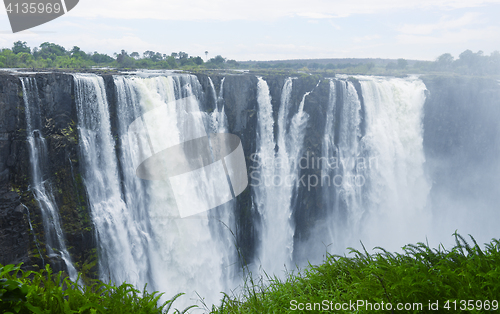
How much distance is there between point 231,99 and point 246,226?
739 cm

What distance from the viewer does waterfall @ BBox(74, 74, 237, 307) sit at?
12.6 meters

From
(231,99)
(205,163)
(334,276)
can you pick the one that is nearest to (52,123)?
(205,163)

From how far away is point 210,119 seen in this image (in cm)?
1667

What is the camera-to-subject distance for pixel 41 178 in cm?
1200

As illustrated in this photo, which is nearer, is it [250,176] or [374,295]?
[374,295]

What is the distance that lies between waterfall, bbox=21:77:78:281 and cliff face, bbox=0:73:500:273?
0.16 m

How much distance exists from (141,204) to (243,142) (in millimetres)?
7108

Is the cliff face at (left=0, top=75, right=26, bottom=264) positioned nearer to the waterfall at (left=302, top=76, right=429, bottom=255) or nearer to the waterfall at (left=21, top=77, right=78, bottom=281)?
the waterfall at (left=21, top=77, right=78, bottom=281)

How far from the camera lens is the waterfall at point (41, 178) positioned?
11766 millimetres

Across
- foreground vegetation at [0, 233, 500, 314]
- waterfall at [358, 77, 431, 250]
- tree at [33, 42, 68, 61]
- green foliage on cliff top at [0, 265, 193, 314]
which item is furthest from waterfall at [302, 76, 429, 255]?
tree at [33, 42, 68, 61]

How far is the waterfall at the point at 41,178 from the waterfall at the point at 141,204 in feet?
4.28

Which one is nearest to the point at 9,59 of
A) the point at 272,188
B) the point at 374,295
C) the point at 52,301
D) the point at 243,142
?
the point at 243,142

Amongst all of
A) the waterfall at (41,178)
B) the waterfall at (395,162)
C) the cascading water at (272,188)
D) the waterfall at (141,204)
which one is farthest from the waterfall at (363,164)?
the waterfall at (41,178)

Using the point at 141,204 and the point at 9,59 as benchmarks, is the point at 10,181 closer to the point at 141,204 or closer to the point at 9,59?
the point at 141,204
